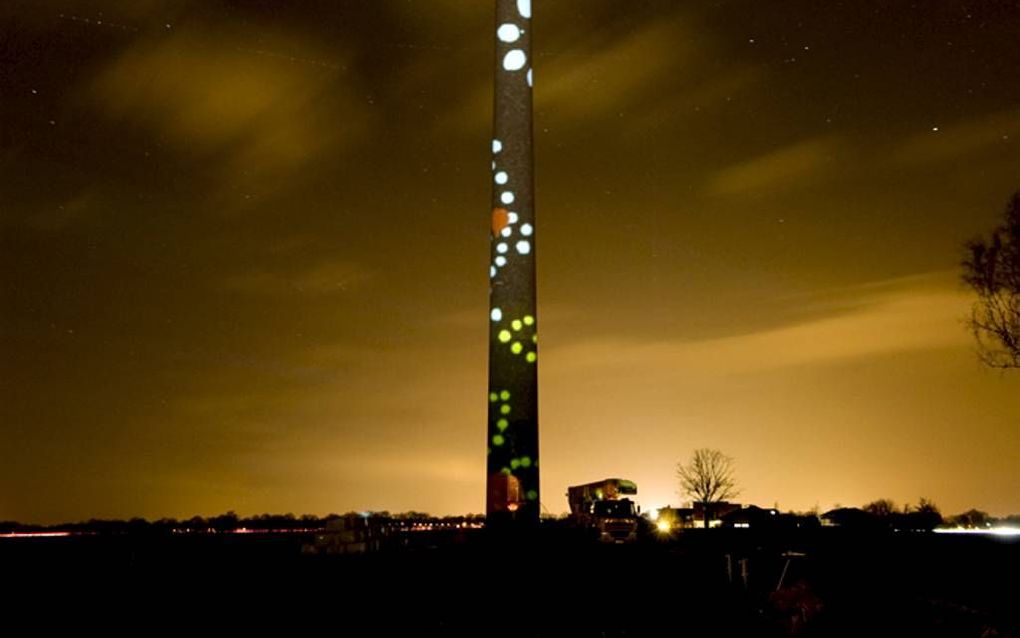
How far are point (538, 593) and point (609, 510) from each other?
1192 inches

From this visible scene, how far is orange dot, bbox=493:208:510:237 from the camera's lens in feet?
68.6

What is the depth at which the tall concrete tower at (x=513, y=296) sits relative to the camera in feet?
65.0

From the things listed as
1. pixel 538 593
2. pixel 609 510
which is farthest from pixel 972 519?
pixel 538 593

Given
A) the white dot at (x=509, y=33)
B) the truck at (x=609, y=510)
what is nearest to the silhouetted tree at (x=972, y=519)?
the truck at (x=609, y=510)

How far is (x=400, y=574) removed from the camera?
1417 centimetres

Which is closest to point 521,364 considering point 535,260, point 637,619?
point 535,260

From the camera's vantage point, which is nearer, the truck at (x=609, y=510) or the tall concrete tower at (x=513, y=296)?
the tall concrete tower at (x=513, y=296)

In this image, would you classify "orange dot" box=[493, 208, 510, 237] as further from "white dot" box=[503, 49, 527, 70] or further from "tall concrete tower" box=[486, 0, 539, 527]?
"white dot" box=[503, 49, 527, 70]

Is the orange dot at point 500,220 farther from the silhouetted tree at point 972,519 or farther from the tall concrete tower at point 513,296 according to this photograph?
the silhouetted tree at point 972,519

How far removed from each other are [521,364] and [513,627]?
11290 millimetres

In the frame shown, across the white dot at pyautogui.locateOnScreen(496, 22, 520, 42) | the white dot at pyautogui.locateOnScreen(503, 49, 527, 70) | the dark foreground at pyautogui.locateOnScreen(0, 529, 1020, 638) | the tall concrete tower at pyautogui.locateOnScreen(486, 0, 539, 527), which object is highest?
the white dot at pyautogui.locateOnScreen(496, 22, 520, 42)

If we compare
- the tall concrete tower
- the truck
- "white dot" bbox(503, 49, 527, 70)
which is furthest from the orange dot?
the truck

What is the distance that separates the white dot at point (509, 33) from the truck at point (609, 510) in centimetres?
1956

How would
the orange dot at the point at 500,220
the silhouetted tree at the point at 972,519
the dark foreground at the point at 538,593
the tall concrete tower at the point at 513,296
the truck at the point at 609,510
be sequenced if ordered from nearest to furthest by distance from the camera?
the dark foreground at the point at 538,593
the tall concrete tower at the point at 513,296
the orange dot at the point at 500,220
the truck at the point at 609,510
the silhouetted tree at the point at 972,519
